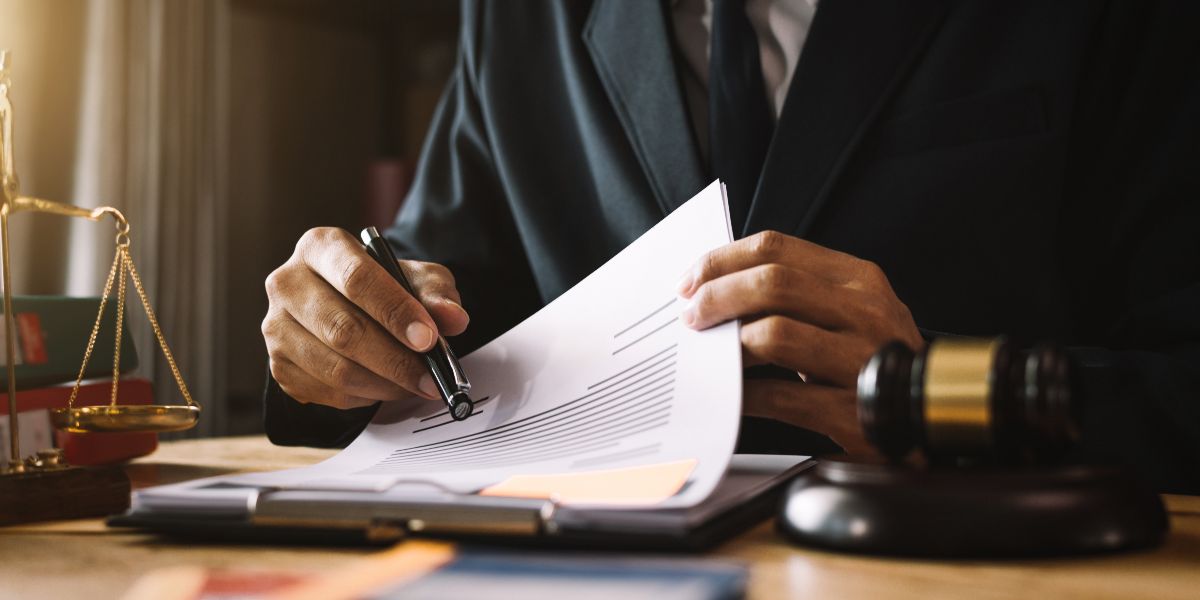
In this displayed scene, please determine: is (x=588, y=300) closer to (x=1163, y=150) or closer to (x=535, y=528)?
(x=535, y=528)

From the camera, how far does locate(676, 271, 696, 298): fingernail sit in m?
0.68

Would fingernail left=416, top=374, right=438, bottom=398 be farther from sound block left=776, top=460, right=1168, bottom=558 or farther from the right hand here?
sound block left=776, top=460, right=1168, bottom=558

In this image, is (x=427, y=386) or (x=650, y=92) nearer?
(x=427, y=386)

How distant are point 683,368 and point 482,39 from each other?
2.97ft

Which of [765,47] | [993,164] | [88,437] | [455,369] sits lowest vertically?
[88,437]

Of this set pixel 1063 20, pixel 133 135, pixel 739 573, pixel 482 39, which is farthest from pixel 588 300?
pixel 133 135

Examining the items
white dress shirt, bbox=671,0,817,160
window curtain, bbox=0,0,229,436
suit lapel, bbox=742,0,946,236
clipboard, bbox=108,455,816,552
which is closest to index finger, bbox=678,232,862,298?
clipboard, bbox=108,455,816,552

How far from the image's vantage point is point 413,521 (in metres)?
0.51

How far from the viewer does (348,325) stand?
2.73 ft

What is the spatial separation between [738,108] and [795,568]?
2.42 feet

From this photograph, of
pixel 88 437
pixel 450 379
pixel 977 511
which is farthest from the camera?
pixel 88 437

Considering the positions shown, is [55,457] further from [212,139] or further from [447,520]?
[212,139]

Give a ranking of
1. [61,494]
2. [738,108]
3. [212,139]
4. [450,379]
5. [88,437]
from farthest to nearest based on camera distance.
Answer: [212,139], [738,108], [88,437], [450,379], [61,494]

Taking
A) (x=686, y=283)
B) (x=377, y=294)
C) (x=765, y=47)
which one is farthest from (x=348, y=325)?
(x=765, y=47)
